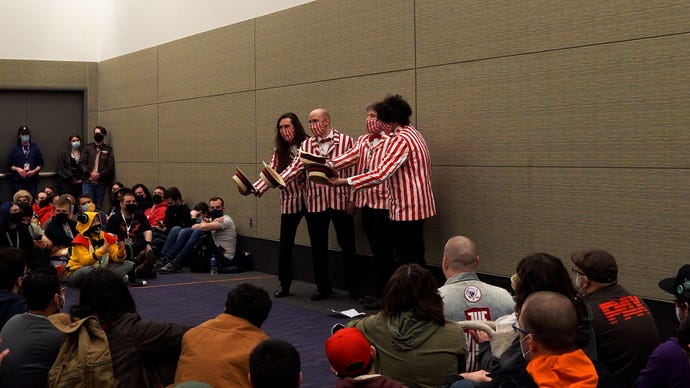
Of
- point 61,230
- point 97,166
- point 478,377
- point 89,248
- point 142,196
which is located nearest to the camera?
point 478,377

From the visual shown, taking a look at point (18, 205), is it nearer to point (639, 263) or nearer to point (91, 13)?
point (639, 263)

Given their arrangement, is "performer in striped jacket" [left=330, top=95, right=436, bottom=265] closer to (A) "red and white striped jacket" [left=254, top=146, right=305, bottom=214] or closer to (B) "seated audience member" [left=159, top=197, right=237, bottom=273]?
(A) "red and white striped jacket" [left=254, top=146, right=305, bottom=214]

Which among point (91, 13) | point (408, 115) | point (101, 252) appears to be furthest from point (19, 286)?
point (91, 13)

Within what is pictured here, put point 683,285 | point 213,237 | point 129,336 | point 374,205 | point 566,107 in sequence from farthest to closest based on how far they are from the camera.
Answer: point 213,237
point 374,205
point 566,107
point 683,285
point 129,336

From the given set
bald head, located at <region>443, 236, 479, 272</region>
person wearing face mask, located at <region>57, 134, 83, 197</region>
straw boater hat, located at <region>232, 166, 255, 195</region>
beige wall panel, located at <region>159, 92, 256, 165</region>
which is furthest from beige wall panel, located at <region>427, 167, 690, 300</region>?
person wearing face mask, located at <region>57, 134, 83, 197</region>

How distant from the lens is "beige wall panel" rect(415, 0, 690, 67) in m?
5.61

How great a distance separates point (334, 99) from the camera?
8.70 metres

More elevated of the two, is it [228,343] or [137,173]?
[137,173]

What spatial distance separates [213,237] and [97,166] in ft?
14.4

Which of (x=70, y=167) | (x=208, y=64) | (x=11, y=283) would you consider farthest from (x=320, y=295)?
(x=70, y=167)

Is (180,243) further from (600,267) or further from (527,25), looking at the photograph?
(600,267)

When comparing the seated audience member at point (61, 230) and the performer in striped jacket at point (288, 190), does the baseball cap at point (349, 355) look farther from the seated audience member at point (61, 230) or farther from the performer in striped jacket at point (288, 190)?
the seated audience member at point (61, 230)

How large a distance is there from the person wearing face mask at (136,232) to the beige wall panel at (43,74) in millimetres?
5465

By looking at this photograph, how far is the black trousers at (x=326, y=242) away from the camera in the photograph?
311 inches
